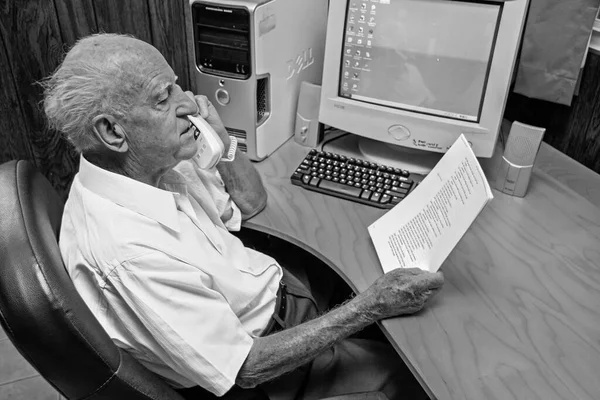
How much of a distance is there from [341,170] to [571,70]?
2.45 feet

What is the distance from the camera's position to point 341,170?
4.94 feet

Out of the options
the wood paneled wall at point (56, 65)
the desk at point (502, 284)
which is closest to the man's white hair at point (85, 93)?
the desk at point (502, 284)

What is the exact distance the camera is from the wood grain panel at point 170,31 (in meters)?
1.78

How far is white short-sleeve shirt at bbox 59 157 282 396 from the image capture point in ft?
3.10

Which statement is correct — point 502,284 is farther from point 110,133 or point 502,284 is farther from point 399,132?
point 110,133

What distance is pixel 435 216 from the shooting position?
115 cm

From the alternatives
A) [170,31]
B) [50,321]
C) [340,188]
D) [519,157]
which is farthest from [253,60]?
[50,321]

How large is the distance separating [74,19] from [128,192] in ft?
2.82

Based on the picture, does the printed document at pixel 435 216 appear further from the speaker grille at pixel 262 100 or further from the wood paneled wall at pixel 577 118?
the wood paneled wall at pixel 577 118

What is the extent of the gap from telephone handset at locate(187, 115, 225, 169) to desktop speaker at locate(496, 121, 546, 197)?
0.75 metres

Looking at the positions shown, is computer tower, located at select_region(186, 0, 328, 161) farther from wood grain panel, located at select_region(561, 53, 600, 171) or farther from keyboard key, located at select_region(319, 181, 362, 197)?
wood grain panel, located at select_region(561, 53, 600, 171)

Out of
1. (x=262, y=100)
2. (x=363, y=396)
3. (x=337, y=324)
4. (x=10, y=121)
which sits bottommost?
(x=363, y=396)

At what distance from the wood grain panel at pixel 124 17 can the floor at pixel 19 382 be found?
110cm

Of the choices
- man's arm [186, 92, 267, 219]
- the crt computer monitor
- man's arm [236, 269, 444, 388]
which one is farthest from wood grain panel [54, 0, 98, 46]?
man's arm [236, 269, 444, 388]
